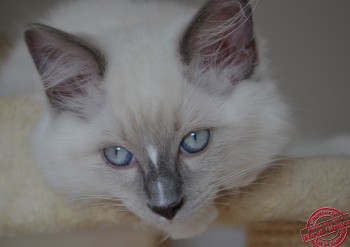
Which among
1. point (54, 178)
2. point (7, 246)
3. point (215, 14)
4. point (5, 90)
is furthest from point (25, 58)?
point (215, 14)

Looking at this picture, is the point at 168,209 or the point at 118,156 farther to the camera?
the point at 118,156

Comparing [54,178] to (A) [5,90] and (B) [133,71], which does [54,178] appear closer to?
(B) [133,71]

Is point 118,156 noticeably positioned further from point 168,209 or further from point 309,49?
point 309,49

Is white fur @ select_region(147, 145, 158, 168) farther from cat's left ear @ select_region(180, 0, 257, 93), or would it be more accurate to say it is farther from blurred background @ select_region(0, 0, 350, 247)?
blurred background @ select_region(0, 0, 350, 247)

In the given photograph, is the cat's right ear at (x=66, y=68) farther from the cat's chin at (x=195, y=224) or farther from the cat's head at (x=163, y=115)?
the cat's chin at (x=195, y=224)

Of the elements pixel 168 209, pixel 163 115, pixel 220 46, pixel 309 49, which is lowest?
pixel 168 209

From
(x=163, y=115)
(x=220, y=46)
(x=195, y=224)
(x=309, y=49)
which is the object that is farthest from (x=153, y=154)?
(x=309, y=49)

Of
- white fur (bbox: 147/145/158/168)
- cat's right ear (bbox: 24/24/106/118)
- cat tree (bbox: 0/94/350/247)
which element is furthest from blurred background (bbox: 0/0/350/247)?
white fur (bbox: 147/145/158/168)

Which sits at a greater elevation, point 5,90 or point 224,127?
point 5,90
